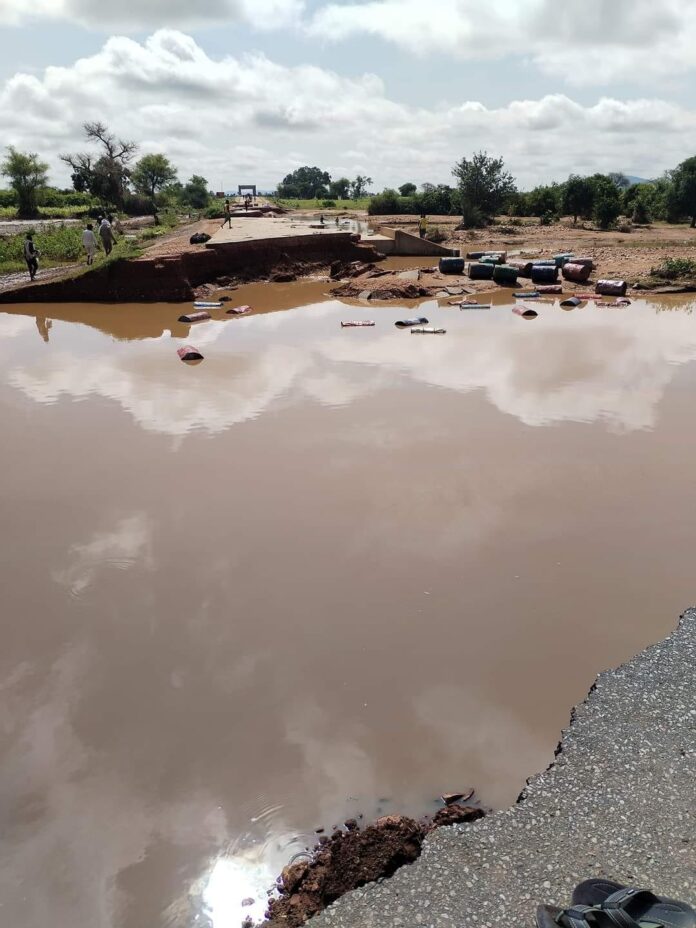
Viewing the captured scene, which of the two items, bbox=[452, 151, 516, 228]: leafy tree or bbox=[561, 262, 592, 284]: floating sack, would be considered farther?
bbox=[452, 151, 516, 228]: leafy tree

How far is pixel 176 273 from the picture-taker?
73.6 ft

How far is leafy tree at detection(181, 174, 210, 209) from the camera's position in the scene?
70125 millimetres

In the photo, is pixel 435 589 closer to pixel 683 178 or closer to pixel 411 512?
pixel 411 512

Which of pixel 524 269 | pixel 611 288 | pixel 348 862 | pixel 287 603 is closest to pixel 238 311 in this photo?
pixel 524 269

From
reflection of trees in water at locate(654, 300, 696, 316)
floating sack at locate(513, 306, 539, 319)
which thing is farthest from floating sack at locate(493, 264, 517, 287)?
reflection of trees in water at locate(654, 300, 696, 316)

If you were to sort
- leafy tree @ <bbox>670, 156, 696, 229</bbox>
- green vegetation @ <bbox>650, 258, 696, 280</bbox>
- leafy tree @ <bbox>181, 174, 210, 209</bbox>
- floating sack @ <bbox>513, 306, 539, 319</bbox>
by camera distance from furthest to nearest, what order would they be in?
leafy tree @ <bbox>181, 174, 210, 209</bbox> → leafy tree @ <bbox>670, 156, 696, 229</bbox> → green vegetation @ <bbox>650, 258, 696, 280</bbox> → floating sack @ <bbox>513, 306, 539, 319</bbox>

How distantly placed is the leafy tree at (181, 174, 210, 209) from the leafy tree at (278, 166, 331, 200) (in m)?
20.4

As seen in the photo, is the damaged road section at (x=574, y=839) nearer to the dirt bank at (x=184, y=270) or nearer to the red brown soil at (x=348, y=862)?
the red brown soil at (x=348, y=862)

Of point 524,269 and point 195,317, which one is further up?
point 524,269

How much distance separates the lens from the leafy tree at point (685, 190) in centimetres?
4078

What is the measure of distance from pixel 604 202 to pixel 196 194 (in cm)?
4910

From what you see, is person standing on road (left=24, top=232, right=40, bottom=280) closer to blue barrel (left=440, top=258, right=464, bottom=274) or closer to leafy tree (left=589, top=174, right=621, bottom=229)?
blue barrel (left=440, top=258, right=464, bottom=274)

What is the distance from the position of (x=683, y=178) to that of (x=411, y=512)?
43855 millimetres

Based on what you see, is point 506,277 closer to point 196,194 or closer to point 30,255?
point 30,255
